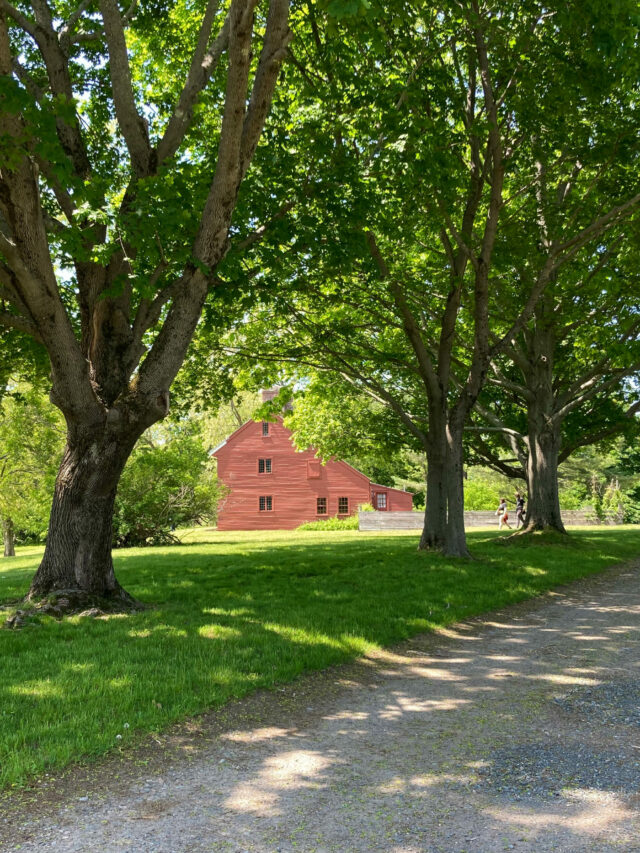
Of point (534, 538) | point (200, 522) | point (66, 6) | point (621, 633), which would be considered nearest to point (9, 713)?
point (621, 633)

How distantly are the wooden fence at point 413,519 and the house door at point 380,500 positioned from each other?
A: 9301 millimetres

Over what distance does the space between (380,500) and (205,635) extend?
138 feet

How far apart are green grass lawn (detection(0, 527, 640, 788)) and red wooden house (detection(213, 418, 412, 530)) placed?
1188 inches

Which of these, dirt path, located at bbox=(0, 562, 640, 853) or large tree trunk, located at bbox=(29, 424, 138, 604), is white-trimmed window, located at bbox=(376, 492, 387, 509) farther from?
dirt path, located at bbox=(0, 562, 640, 853)

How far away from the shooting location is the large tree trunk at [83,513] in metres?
9.23

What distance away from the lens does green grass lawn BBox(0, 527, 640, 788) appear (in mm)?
5051

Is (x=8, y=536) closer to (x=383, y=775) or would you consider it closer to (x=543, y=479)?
(x=543, y=479)

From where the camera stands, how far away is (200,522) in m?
28.5

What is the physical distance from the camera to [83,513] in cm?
928

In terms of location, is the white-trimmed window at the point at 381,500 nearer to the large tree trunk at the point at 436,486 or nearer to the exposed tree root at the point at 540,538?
the exposed tree root at the point at 540,538

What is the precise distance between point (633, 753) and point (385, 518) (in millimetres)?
33550

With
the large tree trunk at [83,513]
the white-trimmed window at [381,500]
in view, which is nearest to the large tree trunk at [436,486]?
the large tree trunk at [83,513]

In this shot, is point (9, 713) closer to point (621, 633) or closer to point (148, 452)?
point (621, 633)

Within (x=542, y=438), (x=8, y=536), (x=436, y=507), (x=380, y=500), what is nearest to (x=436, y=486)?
(x=436, y=507)
